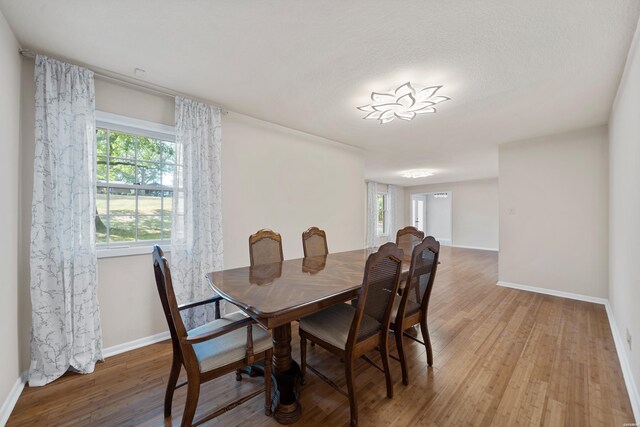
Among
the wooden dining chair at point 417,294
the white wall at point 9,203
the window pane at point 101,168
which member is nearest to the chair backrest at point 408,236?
the wooden dining chair at point 417,294

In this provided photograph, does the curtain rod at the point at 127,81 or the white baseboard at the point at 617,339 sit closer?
the white baseboard at the point at 617,339

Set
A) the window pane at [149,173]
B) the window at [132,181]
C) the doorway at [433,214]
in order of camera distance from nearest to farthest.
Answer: the window at [132,181] → the window pane at [149,173] → the doorway at [433,214]

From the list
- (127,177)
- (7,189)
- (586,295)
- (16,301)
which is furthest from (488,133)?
(16,301)

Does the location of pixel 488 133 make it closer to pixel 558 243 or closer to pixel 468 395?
pixel 558 243

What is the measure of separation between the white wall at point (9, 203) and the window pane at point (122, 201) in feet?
2.02

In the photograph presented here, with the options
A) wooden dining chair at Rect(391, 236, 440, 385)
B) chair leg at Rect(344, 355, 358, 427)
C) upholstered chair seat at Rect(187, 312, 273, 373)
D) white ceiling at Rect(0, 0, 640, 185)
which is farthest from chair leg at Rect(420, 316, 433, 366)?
white ceiling at Rect(0, 0, 640, 185)

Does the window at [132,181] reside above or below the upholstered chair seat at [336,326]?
above

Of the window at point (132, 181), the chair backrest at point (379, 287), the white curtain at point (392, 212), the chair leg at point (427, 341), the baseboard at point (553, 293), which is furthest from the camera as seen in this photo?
the white curtain at point (392, 212)

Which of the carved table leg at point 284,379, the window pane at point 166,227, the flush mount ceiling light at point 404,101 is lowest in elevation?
the carved table leg at point 284,379

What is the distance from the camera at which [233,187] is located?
10.3ft

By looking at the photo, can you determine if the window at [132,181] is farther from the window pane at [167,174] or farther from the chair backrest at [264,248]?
the chair backrest at [264,248]

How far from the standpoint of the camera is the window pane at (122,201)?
243cm

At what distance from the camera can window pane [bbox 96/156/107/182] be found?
2.36 m

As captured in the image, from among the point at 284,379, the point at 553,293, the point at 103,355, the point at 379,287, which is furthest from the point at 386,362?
the point at 553,293
